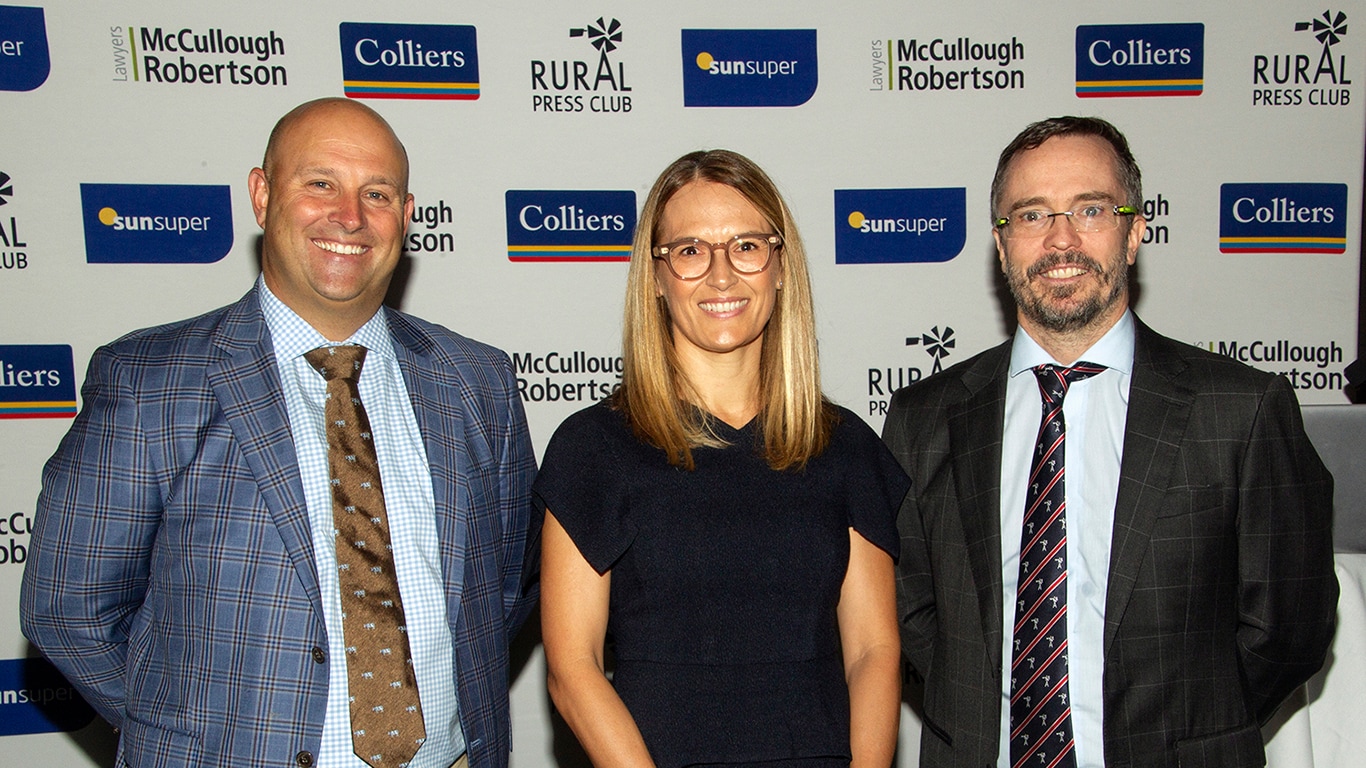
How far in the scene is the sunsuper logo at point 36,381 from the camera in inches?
114

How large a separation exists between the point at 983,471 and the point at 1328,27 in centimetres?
252

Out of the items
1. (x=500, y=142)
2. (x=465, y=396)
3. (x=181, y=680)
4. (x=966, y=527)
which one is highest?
(x=500, y=142)

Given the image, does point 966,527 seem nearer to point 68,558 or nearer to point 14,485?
A: point 68,558

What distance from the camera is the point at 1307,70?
10.5 feet

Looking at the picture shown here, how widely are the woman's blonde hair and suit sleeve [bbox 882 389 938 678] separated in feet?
0.92

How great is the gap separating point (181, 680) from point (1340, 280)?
12.2ft

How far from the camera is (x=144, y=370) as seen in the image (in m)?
1.64

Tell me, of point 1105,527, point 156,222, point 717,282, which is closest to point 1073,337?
point 1105,527

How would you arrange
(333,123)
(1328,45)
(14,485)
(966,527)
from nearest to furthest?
1. (333,123)
2. (966,527)
3. (14,485)
4. (1328,45)

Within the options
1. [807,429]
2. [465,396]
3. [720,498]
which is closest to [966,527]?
[807,429]

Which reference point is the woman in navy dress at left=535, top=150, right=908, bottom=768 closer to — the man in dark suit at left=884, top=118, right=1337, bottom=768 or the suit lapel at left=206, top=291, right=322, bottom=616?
the man in dark suit at left=884, top=118, right=1337, bottom=768

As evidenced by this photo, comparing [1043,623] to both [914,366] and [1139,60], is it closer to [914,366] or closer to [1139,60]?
[914,366]

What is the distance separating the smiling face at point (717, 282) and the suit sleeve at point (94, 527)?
1.00m

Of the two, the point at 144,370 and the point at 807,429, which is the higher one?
the point at 144,370
